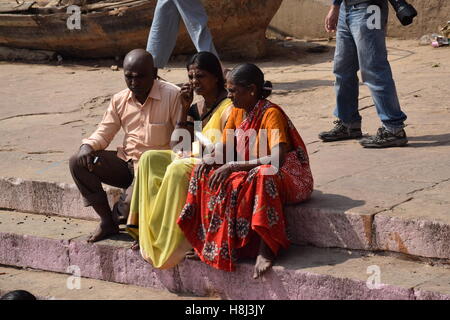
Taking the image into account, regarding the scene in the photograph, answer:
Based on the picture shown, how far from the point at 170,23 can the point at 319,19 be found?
151 inches

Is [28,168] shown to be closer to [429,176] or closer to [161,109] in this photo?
[161,109]

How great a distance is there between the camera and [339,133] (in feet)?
22.2

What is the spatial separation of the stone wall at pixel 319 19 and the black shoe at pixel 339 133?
437cm

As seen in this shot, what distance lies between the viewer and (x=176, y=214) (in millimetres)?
5203

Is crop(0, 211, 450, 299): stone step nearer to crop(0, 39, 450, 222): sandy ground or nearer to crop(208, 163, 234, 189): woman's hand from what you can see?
crop(0, 39, 450, 222): sandy ground

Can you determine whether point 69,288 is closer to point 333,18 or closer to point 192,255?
point 192,255

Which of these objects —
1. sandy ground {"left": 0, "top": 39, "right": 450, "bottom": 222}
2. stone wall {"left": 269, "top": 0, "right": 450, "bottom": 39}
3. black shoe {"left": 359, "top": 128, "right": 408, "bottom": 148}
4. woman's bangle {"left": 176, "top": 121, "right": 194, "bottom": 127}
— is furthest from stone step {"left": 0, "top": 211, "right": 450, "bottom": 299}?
stone wall {"left": 269, "top": 0, "right": 450, "bottom": 39}

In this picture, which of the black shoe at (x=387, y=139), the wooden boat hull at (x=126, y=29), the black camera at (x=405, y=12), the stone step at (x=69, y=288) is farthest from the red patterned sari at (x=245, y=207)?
the wooden boat hull at (x=126, y=29)

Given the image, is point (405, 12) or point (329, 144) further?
point (329, 144)

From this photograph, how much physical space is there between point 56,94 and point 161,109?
13.1 feet

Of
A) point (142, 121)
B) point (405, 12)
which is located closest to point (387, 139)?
point (405, 12)

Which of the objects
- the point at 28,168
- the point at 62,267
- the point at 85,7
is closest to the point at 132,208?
the point at 62,267

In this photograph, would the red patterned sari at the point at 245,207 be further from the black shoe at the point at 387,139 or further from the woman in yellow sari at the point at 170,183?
the black shoe at the point at 387,139

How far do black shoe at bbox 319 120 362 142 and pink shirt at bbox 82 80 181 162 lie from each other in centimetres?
146
